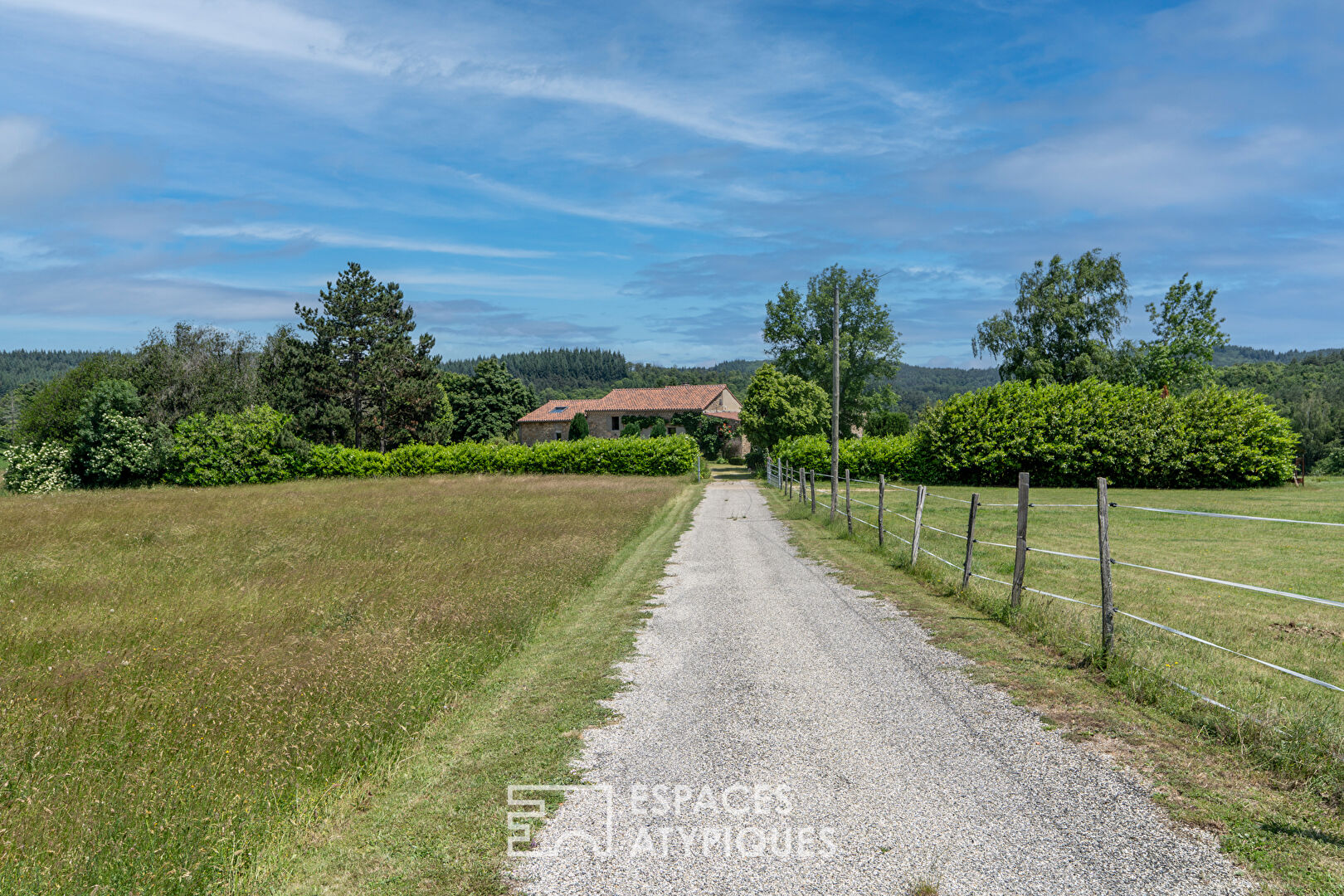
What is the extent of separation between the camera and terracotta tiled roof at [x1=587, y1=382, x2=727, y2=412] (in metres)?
69.2

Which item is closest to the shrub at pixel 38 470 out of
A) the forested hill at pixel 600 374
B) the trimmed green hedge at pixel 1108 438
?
the trimmed green hedge at pixel 1108 438

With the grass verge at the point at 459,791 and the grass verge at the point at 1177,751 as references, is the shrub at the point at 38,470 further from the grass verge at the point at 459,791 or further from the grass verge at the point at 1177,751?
the grass verge at the point at 1177,751

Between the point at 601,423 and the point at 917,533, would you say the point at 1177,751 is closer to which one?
the point at 917,533

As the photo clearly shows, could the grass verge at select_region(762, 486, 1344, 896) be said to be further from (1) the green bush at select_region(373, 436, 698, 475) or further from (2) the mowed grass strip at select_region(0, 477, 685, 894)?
(1) the green bush at select_region(373, 436, 698, 475)

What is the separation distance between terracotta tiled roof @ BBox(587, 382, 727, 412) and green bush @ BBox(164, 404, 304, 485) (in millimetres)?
32598

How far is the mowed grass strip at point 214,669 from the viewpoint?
156 inches

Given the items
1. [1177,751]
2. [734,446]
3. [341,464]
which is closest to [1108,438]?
[1177,751]

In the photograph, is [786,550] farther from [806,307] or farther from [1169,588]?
[806,307]

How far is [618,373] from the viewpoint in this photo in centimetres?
16612

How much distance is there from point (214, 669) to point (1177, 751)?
25.7 feet

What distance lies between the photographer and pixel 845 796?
428 centimetres

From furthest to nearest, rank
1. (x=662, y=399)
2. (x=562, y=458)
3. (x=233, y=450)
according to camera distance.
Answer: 1. (x=662, y=399)
2. (x=562, y=458)
3. (x=233, y=450)

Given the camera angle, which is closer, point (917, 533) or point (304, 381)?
point (917, 533)

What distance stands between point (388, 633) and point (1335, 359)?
162 meters
